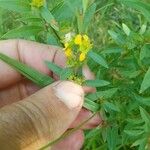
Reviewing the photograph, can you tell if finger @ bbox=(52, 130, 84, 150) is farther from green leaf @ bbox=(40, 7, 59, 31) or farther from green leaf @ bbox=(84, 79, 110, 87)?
green leaf @ bbox=(40, 7, 59, 31)

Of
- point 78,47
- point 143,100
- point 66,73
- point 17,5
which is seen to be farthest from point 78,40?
point 143,100

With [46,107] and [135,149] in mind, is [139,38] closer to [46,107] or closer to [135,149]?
[46,107]

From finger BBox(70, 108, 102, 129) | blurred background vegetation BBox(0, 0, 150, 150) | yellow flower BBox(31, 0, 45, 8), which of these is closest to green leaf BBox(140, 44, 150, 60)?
blurred background vegetation BBox(0, 0, 150, 150)

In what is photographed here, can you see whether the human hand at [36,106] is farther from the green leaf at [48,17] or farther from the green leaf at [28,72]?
the green leaf at [48,17]

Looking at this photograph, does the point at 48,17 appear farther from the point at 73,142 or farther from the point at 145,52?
the point at 73,142

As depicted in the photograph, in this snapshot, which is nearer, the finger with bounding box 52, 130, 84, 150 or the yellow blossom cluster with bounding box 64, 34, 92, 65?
the yellow blossom cluster with bounding box 64, 34, 92, 65
